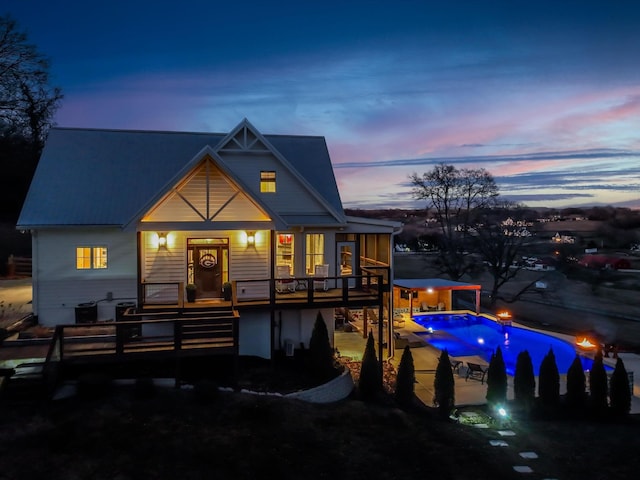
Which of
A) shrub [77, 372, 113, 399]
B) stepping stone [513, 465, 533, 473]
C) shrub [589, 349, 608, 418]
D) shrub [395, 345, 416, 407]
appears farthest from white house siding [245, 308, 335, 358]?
shrub [589, 349, 608, 418]

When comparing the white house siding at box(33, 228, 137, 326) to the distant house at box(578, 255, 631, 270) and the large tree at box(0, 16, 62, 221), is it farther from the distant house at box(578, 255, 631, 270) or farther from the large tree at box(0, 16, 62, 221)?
the distant house at box(578, 255, 631, 270)

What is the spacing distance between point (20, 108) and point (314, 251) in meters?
30.3

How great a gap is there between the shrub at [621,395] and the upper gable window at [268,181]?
12571 mm

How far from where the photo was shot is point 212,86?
94.3ft

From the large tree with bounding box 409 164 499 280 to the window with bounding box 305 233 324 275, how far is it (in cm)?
2255

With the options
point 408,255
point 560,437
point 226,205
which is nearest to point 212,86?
point 226,205

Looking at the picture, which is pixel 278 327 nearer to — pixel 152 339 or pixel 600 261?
Answer: pixel 152 339

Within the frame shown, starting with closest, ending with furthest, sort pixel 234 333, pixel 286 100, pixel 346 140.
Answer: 1. pixel 234 333
2. pixel 286 100
3. pixel 346 140

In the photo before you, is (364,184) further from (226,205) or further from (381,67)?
(226,205)

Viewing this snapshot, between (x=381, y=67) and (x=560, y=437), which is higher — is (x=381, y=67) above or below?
above

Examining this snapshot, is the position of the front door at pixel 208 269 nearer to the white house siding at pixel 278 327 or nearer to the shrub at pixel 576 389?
the white house siding at pixel 278 327

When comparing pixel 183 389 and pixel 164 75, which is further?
pixel 164 75

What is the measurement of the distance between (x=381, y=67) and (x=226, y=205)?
17.0 meters

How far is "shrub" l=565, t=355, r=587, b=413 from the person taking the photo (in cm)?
1272
